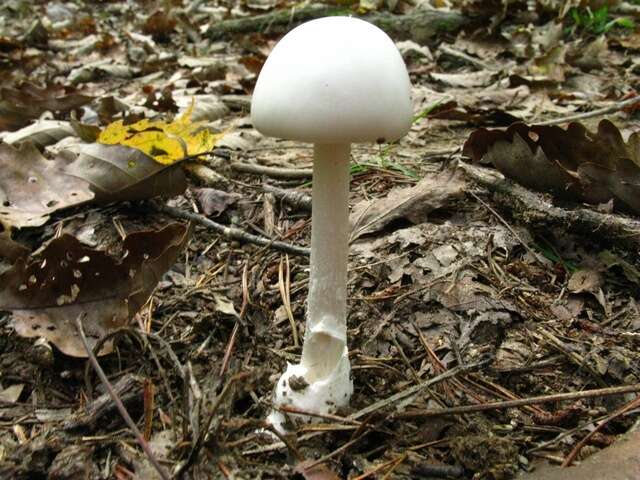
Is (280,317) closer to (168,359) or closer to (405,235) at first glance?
(168,359)

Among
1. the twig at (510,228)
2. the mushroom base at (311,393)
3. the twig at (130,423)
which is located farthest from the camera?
the twig at (510,228)

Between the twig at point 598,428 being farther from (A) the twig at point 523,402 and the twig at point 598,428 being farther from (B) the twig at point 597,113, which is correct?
(B) the twig at point 597,113

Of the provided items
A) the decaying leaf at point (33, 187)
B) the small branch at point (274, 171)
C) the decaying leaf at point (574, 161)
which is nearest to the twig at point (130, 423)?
the decaying leaf at point (33, 187)

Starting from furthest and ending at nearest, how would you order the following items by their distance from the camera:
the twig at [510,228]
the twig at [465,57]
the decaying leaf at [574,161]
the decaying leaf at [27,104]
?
the twig at [465,57], the decaying leaf at [27,104], the twig at [510,228], the decaying leaf at [574,161]

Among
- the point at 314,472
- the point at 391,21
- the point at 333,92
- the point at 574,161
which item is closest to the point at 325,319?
the point at 314,472

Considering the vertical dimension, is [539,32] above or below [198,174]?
above

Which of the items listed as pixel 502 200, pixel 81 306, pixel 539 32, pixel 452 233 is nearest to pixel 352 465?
pixel 81 306

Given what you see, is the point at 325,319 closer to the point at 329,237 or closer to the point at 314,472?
the point at 329,237
